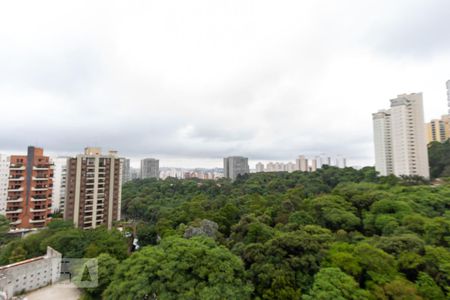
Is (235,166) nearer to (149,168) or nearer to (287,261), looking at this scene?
(149,168)

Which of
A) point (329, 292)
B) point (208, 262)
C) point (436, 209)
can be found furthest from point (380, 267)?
point (436, 209)

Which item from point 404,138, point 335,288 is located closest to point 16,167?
point 335,288

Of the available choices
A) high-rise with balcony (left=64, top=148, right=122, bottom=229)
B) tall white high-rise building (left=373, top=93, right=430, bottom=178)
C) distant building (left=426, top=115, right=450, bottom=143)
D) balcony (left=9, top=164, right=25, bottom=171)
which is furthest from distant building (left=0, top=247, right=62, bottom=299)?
distant building (left=426, top=115, right=450, bottom=143)

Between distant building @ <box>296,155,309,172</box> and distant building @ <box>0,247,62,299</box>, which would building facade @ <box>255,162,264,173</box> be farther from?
distant building @ <box>0,247,62,299</box>

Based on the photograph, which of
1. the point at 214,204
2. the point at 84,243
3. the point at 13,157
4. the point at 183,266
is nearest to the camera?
the point at 183,266

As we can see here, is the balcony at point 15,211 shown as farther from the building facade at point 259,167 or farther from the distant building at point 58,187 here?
the building facade at point 259,167

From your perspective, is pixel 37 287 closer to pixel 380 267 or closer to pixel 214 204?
pixel 214 204
